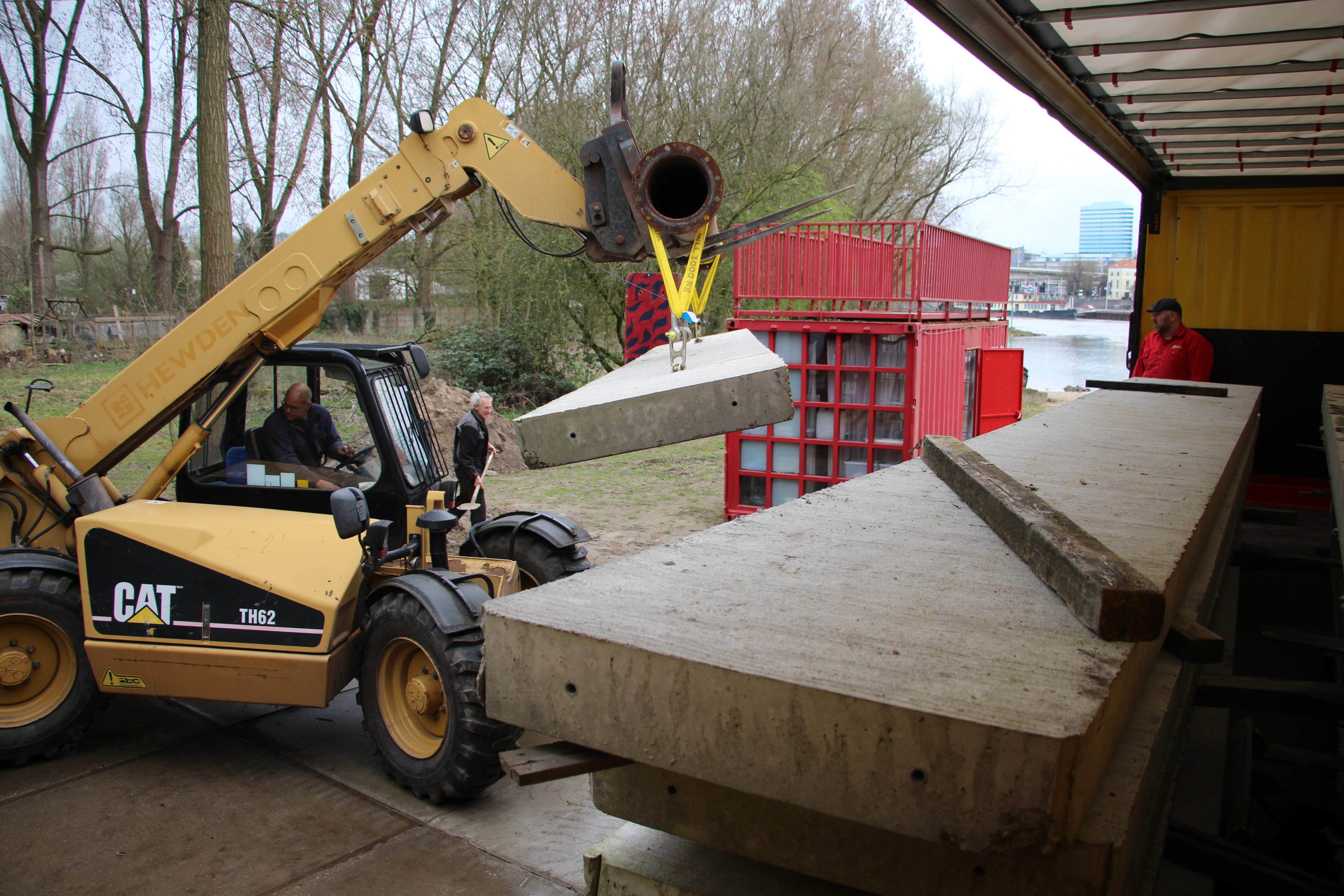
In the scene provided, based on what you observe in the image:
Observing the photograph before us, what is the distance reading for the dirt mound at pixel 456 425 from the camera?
14.0 metres

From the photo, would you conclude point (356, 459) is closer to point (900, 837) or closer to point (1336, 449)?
point (900, 837)

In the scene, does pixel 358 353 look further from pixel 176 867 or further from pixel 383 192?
pixel 176 867

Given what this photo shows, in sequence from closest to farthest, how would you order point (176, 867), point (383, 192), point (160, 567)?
point (176, 867) → point (160, 567) → point (383, 192)

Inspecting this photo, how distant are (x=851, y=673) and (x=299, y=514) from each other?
431cm

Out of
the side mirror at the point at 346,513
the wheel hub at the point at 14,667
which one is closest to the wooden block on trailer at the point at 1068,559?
the side mirror at the point at 346,513

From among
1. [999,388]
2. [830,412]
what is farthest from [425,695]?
[999,388]

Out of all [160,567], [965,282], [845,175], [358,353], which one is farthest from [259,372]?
[845,175]

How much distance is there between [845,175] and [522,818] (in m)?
23.4

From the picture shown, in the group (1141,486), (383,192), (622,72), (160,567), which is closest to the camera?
(1141,486)

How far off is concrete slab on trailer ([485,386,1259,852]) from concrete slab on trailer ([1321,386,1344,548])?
1801 mm

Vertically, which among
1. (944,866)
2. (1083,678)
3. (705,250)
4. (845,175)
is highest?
(845,175)

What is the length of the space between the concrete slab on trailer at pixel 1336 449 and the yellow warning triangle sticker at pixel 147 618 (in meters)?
5.18

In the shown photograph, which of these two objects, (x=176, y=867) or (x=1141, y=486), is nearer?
(x=1141, y=486)

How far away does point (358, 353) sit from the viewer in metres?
5.53
